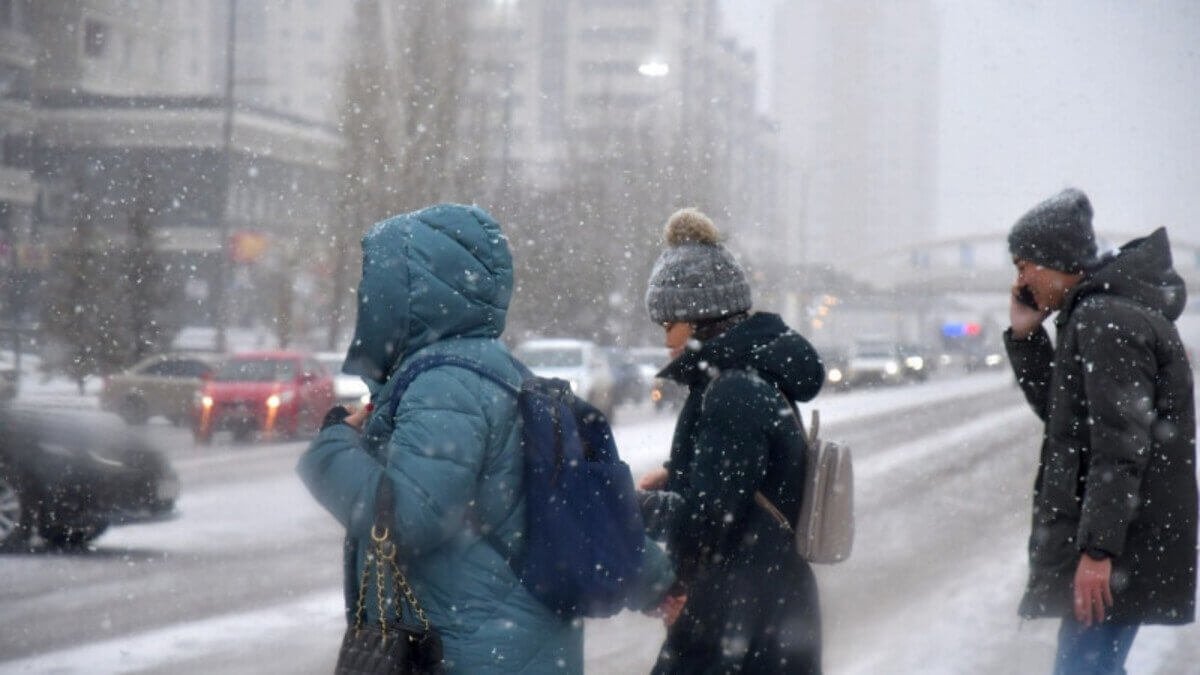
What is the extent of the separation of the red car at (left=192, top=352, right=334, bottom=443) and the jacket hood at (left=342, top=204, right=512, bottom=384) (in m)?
21.1

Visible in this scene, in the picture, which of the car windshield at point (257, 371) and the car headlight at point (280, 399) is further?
the car windshield at point (257, 371)

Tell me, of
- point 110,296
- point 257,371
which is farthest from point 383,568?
point 110,296

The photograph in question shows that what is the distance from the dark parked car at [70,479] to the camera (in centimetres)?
973

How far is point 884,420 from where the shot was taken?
27.0 m

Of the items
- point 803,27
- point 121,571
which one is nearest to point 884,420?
point 121,571

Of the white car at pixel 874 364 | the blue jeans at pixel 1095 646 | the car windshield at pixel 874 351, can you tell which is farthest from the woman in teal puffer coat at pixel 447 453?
the car windshield at pixel 874 351

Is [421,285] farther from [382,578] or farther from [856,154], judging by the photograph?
[856,154]

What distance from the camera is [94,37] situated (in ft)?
166

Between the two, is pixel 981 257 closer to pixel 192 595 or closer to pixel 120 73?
pixel 120 73

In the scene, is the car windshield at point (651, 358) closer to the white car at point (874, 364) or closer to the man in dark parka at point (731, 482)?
the white car at point (874, 364)

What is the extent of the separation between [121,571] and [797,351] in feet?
23.7

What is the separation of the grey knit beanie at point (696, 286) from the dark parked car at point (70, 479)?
744cm

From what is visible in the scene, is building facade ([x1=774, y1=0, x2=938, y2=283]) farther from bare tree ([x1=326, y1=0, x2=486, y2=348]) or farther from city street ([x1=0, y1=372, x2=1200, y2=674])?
city street ([x1=0, y1=372, x2=1200, y2=674])

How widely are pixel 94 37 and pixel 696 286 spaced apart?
5099 centimetres
